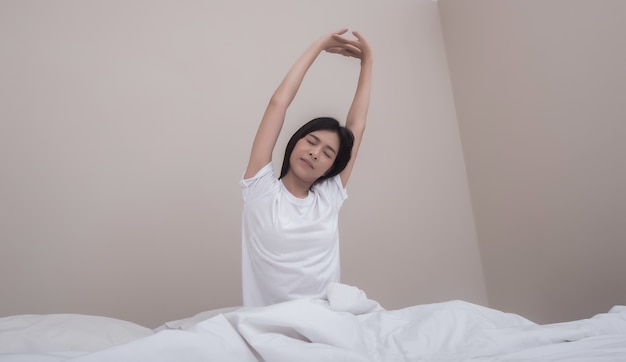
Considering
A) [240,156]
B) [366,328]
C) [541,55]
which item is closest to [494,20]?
[541,55]

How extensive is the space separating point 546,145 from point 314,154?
4.49 feet

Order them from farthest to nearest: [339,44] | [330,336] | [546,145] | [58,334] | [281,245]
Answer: [546,145] → [339,44] → [281,245] → [58,334] → [330,336]

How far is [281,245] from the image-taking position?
1.31 m

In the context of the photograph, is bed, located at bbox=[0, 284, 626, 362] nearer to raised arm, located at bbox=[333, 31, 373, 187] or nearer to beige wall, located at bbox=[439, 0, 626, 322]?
raised arm, located at bbox=[333, 31, 373, 187]

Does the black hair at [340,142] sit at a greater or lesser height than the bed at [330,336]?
greater

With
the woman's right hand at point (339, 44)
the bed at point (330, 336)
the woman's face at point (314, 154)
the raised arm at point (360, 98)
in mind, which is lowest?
the bed at point (330, 336)

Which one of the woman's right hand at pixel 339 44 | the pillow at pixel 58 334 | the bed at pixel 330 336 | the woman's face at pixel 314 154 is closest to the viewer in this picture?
the bed at pixel 330 336

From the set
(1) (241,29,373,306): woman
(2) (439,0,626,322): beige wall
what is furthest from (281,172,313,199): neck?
(2) (439,0,626,322): beige wall

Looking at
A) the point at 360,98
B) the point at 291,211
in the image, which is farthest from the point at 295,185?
the point at 360,98

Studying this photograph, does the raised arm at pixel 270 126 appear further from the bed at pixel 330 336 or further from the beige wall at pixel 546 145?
the beige wall at pixel 546 145

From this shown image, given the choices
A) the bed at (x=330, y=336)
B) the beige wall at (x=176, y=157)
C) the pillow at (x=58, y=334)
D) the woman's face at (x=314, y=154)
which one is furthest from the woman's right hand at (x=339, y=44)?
the pillow at (x=58, y=334)

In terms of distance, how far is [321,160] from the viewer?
1.43 metres

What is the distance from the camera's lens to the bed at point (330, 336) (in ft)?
1.84

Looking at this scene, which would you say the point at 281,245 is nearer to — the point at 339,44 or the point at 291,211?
the point at 291,211
